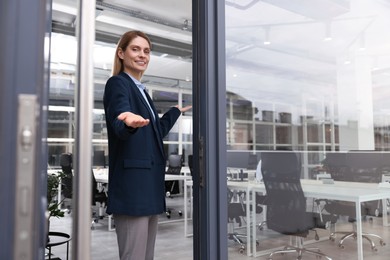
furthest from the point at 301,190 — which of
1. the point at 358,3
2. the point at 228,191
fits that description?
the point at 358,3

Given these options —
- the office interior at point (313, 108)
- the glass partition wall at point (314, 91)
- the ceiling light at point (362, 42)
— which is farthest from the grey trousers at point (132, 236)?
the ceiling light at point (362, 42)

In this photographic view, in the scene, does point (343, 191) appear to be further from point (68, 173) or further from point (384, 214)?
point (68, 173)

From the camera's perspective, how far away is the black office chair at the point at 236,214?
1.48 m

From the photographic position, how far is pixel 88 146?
71 cm

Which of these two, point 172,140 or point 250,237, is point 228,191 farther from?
point 172,140

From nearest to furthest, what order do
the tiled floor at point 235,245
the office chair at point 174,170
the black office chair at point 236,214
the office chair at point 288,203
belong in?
1. the black office chair at point 236,214
2. the tiled floor at point 235,245
3. the office chair at point 288,203
4. the office chair at point 174,170

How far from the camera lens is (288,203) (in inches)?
79.6

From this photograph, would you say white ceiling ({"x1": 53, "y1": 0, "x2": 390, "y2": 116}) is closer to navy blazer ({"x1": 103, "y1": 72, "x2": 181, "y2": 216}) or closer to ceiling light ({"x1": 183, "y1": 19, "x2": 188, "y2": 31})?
navy blazer ({"x1": 103, "y1": 72, "x2": 181, "y2": 216})

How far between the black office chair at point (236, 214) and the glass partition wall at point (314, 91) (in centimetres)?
2

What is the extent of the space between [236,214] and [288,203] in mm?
534

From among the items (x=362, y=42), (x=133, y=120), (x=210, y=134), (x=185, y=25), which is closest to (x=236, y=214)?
(x=210, y=134)

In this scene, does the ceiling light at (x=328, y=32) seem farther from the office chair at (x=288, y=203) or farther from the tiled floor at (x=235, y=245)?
the tiled floor at (x=235, y=245)

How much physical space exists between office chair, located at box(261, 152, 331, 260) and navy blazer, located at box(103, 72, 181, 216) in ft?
2.42

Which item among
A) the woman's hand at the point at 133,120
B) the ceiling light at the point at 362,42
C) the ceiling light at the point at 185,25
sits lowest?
the woman's hand at the point at 133,120
